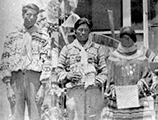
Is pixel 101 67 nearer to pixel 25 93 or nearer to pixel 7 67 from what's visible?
pixel 25 93

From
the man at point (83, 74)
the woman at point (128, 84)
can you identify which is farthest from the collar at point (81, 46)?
the woman at point (128, 84)

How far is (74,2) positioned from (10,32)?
836 mm

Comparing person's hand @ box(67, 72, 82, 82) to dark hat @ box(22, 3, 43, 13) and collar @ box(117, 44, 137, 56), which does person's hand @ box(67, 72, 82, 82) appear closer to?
collar @ box(117, 44, 137, 56)

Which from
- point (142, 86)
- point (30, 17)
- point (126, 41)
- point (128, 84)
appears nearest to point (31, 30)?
point (30, 17)

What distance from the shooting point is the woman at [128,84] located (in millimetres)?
5273

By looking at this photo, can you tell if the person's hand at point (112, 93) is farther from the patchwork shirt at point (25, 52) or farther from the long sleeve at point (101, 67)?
the patchwork shirt at point (25, 52)

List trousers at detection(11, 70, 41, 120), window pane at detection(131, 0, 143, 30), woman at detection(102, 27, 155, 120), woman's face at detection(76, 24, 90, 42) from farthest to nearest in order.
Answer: window pane at detection(131, 0, 143, 30) → trousers at detection(11, 70, 41, 120) → woman's face at detection(76, 24, 90, 42) → woman at detection(102, 27, 155, 120)

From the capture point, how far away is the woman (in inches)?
208

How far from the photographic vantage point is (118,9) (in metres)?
6.21

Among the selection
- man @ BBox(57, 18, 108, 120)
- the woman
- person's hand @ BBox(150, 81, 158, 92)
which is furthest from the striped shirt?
person's hand @ BBox(150, 81, 158, 92)

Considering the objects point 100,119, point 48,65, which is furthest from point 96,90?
point 48,65

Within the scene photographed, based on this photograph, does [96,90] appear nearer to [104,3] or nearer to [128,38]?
[128,38]

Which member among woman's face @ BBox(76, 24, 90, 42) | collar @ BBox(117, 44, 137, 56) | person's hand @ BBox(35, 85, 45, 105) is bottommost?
person's hand @ BBox(35, 85, 45, 105)

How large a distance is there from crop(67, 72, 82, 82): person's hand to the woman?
12.5 inches
